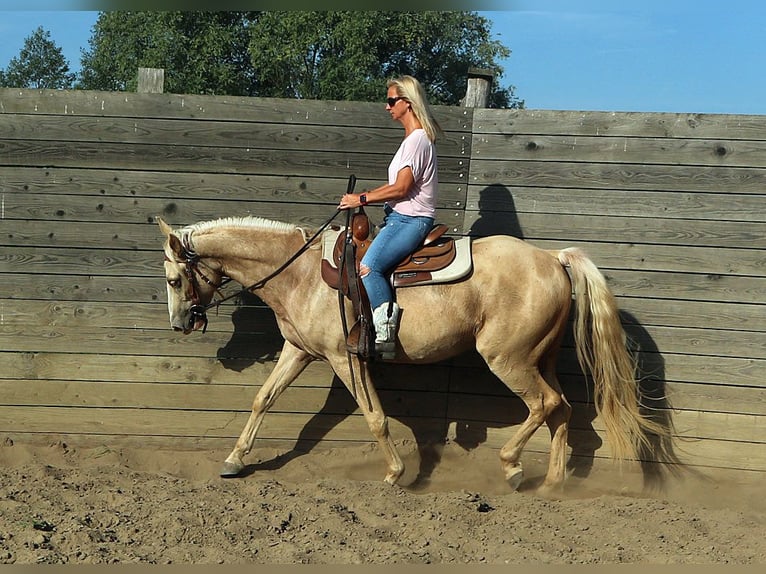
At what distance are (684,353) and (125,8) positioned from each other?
168 inches

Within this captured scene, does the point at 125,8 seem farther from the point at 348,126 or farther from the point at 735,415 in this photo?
the point at 735,415

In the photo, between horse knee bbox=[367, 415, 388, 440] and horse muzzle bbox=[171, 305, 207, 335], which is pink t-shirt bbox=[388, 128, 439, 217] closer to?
horse knee bbox=[367, 415, 388, 440]

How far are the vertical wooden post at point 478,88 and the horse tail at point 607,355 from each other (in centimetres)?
133

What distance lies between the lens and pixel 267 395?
5.49 m

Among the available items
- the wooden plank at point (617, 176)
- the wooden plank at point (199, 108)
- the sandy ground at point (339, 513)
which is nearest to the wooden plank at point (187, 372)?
the sandy ground at point (339, 513)

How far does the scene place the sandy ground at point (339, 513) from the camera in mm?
4020

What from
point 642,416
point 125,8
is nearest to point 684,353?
point 642,416

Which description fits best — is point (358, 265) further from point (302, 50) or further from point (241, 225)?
point (302, 50)

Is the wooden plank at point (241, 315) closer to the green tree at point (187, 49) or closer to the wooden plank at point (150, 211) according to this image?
the wooden plank at point (150, 211)

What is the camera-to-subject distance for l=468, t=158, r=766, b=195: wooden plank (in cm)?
558

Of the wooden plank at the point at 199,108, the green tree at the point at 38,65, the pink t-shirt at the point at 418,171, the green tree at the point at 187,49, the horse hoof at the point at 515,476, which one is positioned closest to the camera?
the pink t-shirt at the point at 418,171

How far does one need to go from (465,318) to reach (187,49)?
23406mm

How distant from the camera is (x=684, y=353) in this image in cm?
568

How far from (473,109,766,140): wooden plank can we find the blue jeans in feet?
3.81
